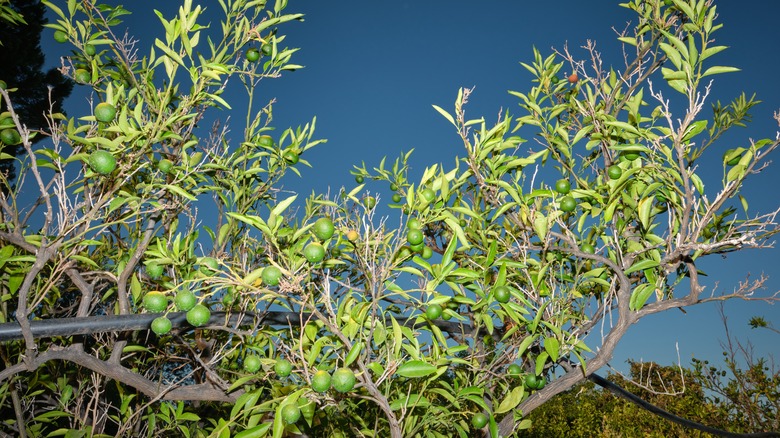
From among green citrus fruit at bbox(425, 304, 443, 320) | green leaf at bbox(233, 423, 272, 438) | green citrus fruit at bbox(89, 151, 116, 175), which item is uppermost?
green citrus fruit at bbox(89, 151, 116, 175)

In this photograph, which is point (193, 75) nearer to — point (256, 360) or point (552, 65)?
point (256, 360)

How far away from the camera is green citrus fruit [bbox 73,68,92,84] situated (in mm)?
1958

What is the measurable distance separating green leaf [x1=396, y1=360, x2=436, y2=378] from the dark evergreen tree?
11463 mm

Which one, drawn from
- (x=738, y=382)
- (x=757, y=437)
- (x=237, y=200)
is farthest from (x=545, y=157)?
(x=738, y=382)

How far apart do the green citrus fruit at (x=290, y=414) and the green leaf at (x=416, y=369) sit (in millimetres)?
266

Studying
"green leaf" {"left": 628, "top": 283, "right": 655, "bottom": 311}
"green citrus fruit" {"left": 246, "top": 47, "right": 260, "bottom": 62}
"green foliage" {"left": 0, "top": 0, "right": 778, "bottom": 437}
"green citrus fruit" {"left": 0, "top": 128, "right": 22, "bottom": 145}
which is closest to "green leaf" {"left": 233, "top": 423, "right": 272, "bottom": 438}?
"green foliage" {"left": 0, "top": 0, "right": 778, "bottom": 437}

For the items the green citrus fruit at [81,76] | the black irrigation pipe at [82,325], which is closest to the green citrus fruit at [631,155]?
the black irrigation pipe at [82,325]

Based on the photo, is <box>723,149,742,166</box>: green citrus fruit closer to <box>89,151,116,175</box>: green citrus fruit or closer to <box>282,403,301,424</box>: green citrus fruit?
<box>282,403,301,424</box>: green citrus fruit

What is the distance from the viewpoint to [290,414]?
3.84 feet

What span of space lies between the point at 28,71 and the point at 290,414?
1294cm

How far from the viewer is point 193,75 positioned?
1.53m

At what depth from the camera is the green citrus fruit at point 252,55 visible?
79.6 inches

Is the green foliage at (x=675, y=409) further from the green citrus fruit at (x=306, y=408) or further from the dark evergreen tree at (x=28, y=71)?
the dark evergreen tree at (x=28, y=71)

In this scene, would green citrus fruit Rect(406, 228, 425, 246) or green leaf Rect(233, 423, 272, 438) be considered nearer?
green leaf Rect(233, 423, 272, 438)
